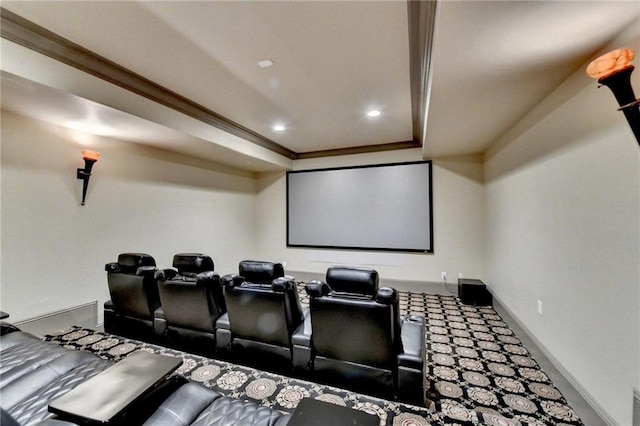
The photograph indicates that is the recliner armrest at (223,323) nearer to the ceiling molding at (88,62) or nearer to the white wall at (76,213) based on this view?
the white wall at (76,213)

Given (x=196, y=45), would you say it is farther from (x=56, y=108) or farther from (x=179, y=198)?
(x=179, y=198)

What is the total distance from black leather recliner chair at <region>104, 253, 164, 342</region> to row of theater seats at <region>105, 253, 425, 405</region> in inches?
0.4

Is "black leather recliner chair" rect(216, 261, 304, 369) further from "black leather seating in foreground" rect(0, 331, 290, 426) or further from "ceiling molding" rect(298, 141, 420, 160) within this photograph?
"ceiling molding" rect(298, 141, 420, 160)

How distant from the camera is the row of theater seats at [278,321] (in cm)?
187

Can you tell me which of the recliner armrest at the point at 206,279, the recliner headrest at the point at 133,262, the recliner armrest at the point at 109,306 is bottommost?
the recliner armrest at the point at 109,306

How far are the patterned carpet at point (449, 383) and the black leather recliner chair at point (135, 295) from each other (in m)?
0.14

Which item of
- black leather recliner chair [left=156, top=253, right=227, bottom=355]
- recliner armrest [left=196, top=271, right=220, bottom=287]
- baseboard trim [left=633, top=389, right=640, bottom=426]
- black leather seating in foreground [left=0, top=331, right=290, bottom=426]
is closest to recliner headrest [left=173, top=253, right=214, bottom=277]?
black leather recliner chair [left=156, top=253, right=227, bottom=355]

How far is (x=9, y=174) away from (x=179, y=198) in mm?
2016

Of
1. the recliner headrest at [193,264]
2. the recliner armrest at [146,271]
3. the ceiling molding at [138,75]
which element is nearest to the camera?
the ceiling molding at [138,75]

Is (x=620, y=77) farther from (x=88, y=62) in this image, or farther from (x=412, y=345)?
(x=88, y=62)

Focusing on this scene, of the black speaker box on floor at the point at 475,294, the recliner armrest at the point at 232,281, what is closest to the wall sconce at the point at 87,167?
the recliner armrest at the point at 232,281

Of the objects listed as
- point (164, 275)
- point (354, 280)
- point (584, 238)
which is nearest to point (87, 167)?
point (164, 275)

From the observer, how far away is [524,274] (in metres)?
2.97

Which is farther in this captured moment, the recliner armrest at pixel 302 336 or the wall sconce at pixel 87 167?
the wall sconce at pixel 87 167
